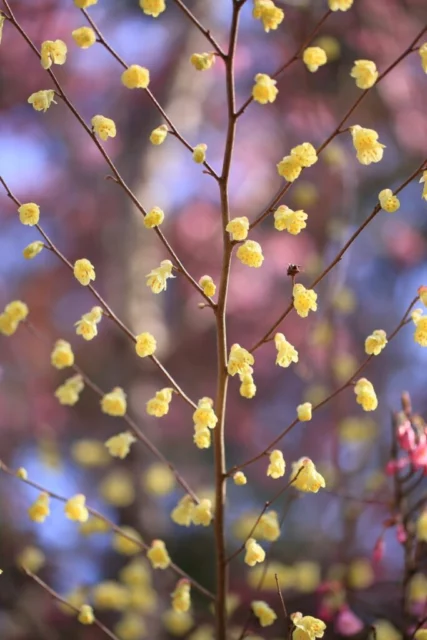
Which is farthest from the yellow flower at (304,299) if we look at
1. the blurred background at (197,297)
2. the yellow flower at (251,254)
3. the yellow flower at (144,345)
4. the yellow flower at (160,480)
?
the yellow flower at (160,480)

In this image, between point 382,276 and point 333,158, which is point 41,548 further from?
point 382,276

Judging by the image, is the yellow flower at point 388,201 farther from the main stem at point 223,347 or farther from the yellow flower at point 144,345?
the yellow flower at point 144,345

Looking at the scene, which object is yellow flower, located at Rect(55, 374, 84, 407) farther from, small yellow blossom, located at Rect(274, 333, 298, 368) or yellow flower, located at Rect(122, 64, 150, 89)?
yellow flower, located at Rect(122, 64, 150, 89)

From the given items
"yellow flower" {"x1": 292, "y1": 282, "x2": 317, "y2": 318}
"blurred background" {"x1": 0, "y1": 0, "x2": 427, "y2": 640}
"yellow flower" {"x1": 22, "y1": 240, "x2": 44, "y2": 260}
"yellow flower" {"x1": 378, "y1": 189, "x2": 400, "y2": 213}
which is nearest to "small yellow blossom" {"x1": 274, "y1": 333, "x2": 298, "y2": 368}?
"yellow flower" {"x1": 292, "y1": 282, "x2": 317, "y2": 318}

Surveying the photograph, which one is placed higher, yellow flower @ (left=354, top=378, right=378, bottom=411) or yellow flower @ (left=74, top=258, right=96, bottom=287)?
yellow flower @ (left=74, top=258, right=96, bottom=287)

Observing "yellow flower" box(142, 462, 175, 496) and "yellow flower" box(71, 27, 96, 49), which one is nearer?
"yellow flower" box(71, 27, 96, 49)

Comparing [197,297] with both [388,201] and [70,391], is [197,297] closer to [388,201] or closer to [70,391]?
[70,391]
